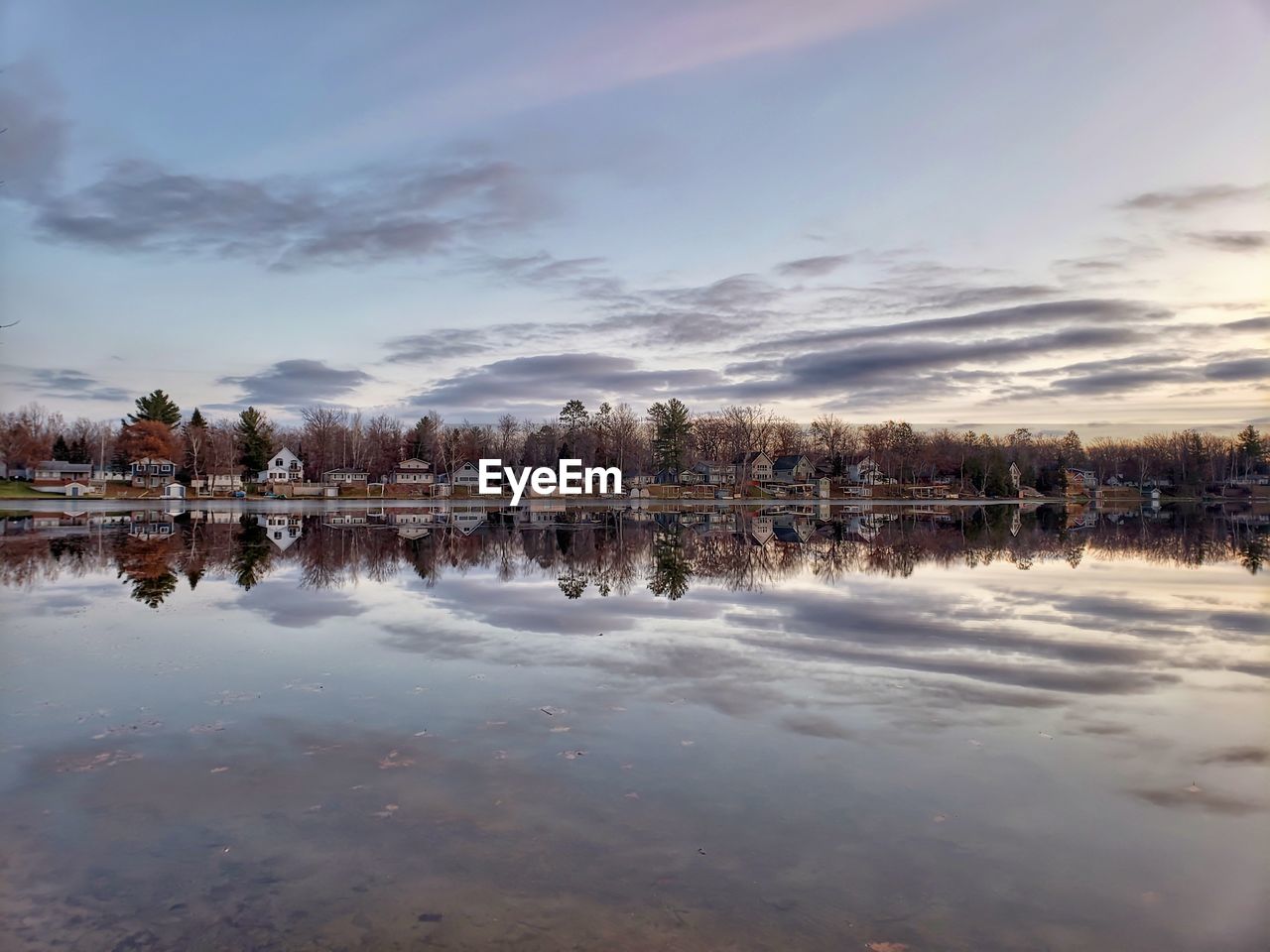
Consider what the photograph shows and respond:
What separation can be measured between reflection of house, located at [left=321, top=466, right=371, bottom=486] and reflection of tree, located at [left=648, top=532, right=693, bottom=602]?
92859 millimetres

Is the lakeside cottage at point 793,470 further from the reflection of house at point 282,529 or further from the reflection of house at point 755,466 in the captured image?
the reflection of house at point 282,529

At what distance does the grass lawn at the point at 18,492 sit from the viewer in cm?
8375

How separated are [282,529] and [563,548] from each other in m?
19.7

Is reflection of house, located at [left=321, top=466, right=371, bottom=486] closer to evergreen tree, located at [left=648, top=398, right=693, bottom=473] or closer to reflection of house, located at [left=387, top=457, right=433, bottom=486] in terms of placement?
reflection of house, located at [left=387, top=457, right=433, bottom=486]

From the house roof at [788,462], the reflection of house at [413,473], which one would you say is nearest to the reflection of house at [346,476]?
the reflection of house at [413,473]

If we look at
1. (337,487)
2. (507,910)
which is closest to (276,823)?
(507,910)

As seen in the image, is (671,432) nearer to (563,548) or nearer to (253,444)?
(253,444)

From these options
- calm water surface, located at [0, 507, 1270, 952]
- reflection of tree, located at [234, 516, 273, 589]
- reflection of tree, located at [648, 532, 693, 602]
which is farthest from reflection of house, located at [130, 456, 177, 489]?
calm water surface, located at [0, 507, 1270, 952]

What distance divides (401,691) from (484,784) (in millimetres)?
3875

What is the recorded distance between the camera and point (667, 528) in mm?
49219

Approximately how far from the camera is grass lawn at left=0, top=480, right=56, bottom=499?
275ft

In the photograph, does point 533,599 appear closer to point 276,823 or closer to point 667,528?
point 276,823

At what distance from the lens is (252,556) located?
96.7ft

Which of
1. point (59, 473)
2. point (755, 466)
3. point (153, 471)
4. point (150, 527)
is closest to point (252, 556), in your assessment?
point (150, 527)
